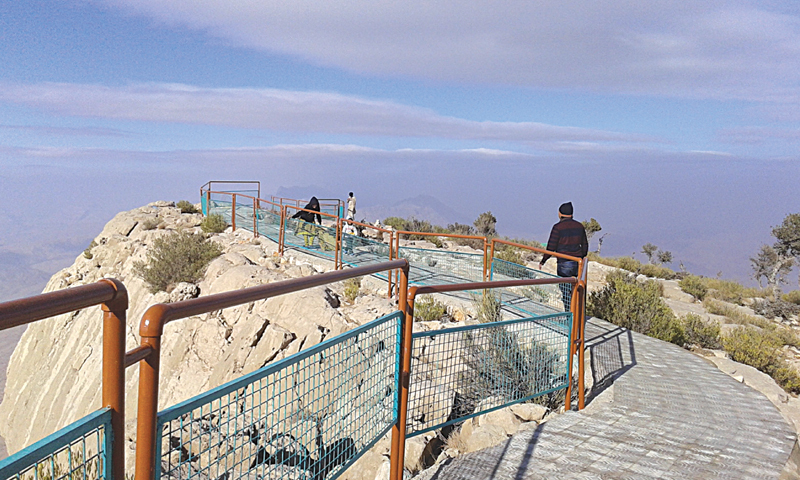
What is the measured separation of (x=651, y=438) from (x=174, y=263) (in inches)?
542

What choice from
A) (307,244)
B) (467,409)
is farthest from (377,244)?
(467,409)

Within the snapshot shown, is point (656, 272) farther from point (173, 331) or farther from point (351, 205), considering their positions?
point (173, 331)

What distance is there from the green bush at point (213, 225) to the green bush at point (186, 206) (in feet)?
20.2

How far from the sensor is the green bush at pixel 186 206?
85.3ft

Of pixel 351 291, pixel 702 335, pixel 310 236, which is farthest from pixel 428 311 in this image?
pixel 310 236

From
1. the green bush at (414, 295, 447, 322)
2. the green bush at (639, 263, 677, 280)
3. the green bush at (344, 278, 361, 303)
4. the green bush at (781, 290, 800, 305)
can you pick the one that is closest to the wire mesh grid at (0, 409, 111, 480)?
the green bush at (414, 295, 447, 322)

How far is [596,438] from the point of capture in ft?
15.5

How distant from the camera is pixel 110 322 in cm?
171

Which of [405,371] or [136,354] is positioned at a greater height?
[136,354]

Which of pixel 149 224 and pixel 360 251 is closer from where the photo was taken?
pixel 360 251

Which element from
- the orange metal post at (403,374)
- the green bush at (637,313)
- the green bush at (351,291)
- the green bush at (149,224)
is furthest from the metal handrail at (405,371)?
the green bush at (149,224)

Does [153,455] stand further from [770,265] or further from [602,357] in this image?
[770,265]

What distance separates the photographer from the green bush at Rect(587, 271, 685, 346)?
32.8ft

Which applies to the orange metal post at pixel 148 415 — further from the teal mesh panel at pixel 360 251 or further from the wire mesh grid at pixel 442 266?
the teal mesh panel at pixel 360 251
